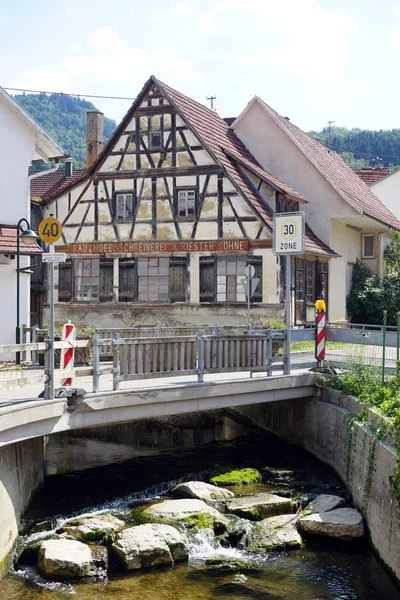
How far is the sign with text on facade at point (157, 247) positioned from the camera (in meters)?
28.3

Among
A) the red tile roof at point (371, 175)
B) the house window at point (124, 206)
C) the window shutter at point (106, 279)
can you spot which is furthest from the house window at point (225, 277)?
the red tile roof at point (371, 175)

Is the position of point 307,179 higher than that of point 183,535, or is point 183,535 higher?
point 307,179

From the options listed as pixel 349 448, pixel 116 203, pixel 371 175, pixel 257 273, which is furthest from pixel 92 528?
pixel 371 175

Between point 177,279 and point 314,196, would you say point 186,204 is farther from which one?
point 314,196

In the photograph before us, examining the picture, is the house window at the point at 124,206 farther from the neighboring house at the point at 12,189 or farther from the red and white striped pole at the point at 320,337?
the red and white striped pole at the point at 320,337

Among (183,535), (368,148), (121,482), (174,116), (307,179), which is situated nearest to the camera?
(183,535)

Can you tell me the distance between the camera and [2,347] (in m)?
11.5

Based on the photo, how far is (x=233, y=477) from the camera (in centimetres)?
1482

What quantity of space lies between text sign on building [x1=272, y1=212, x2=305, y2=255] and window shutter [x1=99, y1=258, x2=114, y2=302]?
1495 cm

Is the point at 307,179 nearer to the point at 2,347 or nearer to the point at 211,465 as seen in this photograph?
the point at 211,465

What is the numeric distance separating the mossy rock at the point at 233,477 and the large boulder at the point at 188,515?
5.72ft

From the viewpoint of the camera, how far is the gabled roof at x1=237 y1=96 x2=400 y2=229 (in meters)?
31.6

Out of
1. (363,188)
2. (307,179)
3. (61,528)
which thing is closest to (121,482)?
(61,528)

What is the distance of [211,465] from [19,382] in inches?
182
